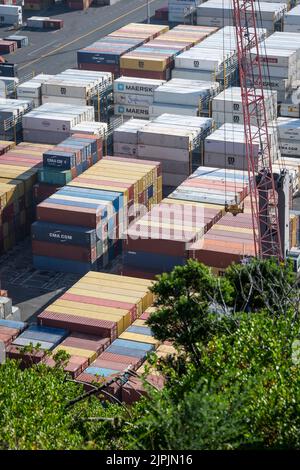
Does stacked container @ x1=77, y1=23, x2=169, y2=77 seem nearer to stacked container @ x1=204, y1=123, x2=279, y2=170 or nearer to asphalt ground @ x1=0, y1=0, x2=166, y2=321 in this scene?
asphalt ground @ x1=0, y1=0, x2=166, y2=321

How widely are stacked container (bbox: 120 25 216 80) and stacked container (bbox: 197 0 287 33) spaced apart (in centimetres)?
1182

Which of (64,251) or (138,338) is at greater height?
(138,338)

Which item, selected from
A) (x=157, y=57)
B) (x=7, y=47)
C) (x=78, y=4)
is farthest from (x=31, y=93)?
(x=78, y=4)

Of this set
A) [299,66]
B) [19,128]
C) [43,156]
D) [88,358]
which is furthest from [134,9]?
[88,358]

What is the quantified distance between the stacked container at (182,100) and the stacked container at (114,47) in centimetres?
1475

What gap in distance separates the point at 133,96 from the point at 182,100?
6.35m

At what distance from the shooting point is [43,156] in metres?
102

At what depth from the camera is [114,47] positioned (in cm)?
14125

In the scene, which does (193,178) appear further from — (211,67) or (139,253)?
(211,67)

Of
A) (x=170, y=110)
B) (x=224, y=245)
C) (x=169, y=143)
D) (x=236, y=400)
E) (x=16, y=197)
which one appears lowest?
(x=16, y=197)

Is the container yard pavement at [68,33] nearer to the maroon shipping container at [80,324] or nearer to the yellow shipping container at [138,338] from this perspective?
the maroon shipping container at [80,324]

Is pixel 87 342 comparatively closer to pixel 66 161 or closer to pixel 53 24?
pixel 66 161

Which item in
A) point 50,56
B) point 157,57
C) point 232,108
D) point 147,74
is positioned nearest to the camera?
point 232,108

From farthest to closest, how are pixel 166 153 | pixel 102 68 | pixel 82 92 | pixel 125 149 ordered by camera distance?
1. pixel 102 68
2. pixel 82 92
3. pixel 125 149
4. pixel 166 153
